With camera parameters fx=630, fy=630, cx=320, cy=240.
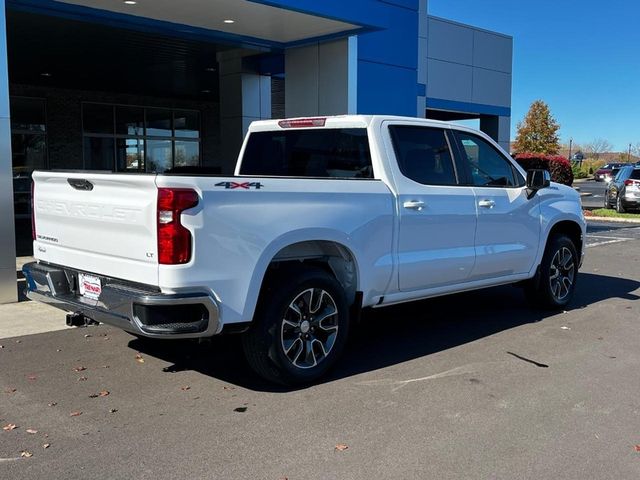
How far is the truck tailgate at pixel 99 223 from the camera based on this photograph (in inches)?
163

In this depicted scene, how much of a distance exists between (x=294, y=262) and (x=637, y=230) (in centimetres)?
1541

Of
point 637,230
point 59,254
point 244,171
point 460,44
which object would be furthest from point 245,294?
point 460,44

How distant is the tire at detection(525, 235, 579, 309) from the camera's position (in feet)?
24.0

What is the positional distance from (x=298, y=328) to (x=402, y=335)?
189 cm

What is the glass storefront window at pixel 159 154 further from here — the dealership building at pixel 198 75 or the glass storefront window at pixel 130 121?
the glass storefront window at pixel 130 121

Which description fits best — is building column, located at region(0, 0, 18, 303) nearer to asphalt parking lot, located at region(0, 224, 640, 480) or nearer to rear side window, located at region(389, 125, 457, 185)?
asphalt parking lot, located at region(0, 224, 640, 480)

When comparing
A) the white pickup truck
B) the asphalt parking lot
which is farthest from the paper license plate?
the asphalt parking lot

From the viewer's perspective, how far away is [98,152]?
65.9 feet

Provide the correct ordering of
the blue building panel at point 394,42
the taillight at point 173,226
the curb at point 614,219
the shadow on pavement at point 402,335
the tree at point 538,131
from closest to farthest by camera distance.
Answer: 1. the taillight at point 173,226
2. the shadow on pavement at point 402,335
3. the blue building panel at point 394,42
4. the curb at point 614,219
5. the tree at point 538,131

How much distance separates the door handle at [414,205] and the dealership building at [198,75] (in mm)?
3702

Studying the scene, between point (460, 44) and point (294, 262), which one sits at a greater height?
point (460, 44)

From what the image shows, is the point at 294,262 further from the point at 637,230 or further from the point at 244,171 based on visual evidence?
the point at 637,230

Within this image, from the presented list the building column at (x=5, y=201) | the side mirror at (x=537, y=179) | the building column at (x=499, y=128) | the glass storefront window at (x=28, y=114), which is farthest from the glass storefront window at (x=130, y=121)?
the side mirror at (x=537, y=179)

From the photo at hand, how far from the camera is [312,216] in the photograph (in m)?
4.76
